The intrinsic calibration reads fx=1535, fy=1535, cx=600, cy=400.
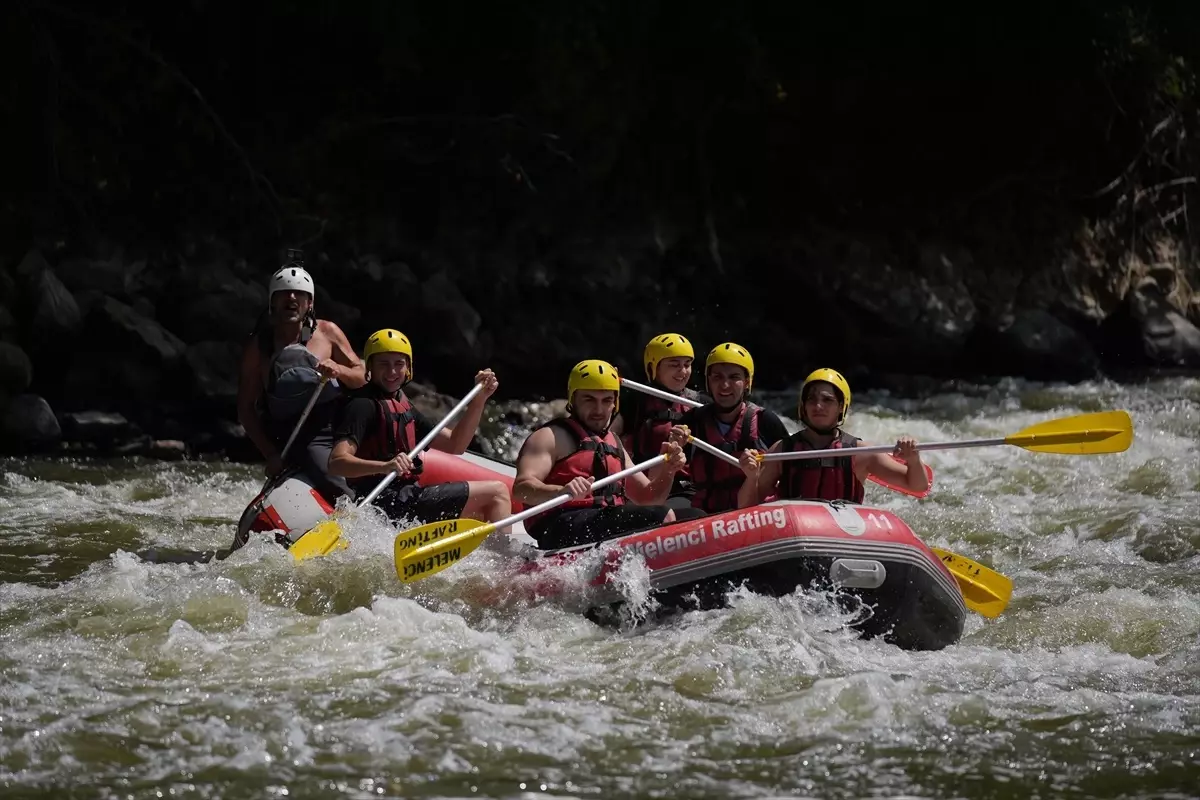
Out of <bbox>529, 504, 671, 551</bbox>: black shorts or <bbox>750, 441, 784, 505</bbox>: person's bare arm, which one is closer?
<bbox>529, 504, 671, 551</bbox>: black shorts

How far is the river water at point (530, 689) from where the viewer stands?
4.46 m

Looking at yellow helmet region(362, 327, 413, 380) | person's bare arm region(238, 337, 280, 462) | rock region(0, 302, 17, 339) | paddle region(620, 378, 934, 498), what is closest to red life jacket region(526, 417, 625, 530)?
paddle region(620, 378, 934, 498)

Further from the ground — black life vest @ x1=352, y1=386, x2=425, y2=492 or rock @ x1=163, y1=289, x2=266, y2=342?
rock @ x1=163, y1=289, x2=266, y2=342

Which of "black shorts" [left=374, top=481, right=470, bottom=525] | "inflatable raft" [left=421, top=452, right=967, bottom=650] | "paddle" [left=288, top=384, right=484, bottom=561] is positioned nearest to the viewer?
"inflatable raft" [left=421, top=452, right=967, bottom=650]

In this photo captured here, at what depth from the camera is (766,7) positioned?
15320mm

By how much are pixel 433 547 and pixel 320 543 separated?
28.5 inches

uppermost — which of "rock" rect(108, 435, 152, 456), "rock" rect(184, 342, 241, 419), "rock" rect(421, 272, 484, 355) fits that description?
"rock" rect(421, 272, 484, 355)

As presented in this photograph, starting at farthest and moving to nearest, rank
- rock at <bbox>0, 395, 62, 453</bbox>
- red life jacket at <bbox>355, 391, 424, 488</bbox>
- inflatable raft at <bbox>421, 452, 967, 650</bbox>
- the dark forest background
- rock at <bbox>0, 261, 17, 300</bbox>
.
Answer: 1. the dark forest background
2. rock at <bbox>0, 261, 17, 300</bbox>
3. rock at <bbox>0, 395, 62, 453</bbox>
4. red life jacket at <bbox>355, 391, 424, 488</bbox>
5. inflatable raft at <bbox>421, 452, 967, 650</bbox>

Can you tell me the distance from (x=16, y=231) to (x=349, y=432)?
21.5ft

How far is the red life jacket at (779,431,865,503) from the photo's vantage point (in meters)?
6.71

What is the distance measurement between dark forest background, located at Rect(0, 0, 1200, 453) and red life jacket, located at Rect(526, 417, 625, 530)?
5.20 m

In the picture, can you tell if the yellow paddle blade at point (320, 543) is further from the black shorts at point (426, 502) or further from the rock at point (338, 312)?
the rock at point (338, 312)

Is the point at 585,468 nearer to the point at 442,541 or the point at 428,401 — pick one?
the point at 442,541

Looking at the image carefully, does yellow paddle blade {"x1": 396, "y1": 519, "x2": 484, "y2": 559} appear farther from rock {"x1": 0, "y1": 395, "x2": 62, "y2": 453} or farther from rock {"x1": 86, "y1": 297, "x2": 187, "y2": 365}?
rock {"x1": 86, "y1": 297, "x2": 187, "y2": 365}
